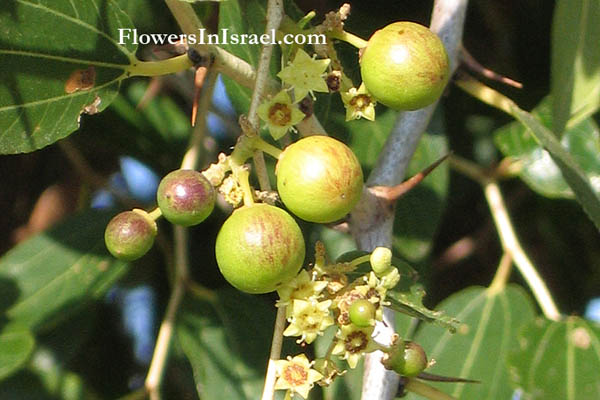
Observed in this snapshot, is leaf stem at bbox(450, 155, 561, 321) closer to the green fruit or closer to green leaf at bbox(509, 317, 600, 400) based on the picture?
green leaf at bbox(509, 317, 600, 400)

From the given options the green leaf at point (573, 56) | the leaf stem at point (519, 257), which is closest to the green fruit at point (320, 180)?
the green leaf at point (573, 56)

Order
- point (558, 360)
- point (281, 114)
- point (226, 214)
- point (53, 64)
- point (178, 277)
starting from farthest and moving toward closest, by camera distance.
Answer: point (226, 214) → point (178, 277) → point (558, 360) → point (53, 64) → point (281, 114)

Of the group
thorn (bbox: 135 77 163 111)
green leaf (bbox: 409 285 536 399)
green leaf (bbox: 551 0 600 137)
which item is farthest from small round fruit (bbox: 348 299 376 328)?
thorn (bbox: 135 77 163 111)

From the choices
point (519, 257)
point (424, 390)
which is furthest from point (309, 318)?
point (519, 257)

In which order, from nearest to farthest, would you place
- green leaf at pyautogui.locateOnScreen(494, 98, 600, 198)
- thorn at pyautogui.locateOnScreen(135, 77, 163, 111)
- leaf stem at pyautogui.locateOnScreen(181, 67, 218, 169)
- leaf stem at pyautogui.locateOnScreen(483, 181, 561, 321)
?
leaf stem at pyautogui.locateOnScreen(181, 67, 218, 169), leaf stem at pyautogui.locateOnScreen(483, 181, 561, 321), green leaf at pyautogui.locateOnScreen(494, 98, 600, 198), thorn at pyautogui.locateOnScreen(135, 77, 163, 111)

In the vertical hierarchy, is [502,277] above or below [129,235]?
below

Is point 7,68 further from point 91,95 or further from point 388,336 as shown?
point 388,336

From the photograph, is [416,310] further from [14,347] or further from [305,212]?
[14,347]
